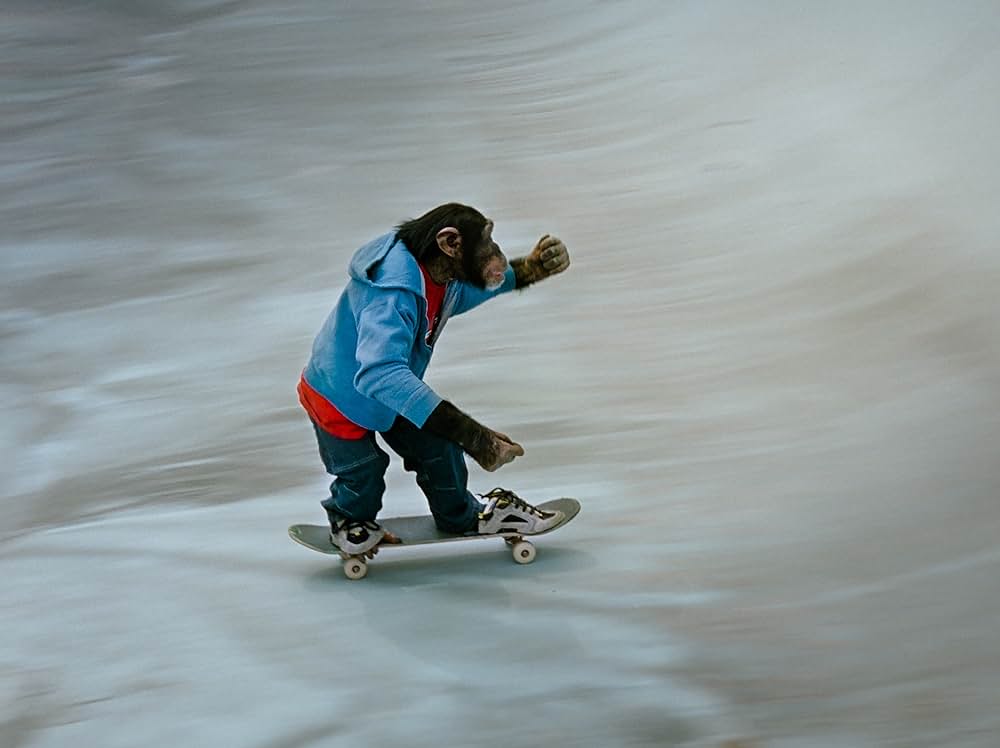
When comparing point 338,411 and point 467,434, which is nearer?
point 467,434

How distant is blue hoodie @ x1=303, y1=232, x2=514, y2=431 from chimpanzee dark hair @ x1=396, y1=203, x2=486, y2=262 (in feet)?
0.07

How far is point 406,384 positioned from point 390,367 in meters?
0.04

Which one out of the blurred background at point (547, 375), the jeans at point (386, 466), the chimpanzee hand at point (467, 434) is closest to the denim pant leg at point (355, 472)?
the jeans at point (386, 466)

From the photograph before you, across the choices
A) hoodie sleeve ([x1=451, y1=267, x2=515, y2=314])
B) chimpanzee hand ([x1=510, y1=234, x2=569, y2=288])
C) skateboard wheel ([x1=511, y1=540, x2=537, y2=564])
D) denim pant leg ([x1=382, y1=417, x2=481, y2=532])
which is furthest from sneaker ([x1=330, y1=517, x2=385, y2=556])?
chimpanzee hand ([x1=510, y1=234, x2=569, y2=288])

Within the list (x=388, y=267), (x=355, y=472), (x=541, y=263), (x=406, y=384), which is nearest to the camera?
(x=406, y=384)

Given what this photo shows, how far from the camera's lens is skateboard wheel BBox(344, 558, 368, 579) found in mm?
2596

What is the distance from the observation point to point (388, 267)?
244 centimetres

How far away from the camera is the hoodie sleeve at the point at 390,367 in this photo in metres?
2.31

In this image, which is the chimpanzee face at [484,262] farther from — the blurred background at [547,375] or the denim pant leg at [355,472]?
the blurred background at [547,375]

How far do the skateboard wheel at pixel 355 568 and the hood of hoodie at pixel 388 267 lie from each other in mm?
505

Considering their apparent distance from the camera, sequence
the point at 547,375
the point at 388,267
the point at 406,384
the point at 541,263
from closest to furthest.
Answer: the point at 406,384 < the point at 388,267 < the point at 541,263 < the point at 547,375

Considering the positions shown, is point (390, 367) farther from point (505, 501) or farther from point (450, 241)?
point (505, 501)

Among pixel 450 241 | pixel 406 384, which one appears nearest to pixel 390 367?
pixel 406 384

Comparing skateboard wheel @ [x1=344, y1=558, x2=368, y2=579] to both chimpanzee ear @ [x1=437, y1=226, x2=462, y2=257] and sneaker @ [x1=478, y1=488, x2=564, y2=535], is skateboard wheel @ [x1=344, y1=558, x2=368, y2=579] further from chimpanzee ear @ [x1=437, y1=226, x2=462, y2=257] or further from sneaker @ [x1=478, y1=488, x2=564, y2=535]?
chimpanzee ear @ [x1=437, y1=226, x2=462, y2=257]
